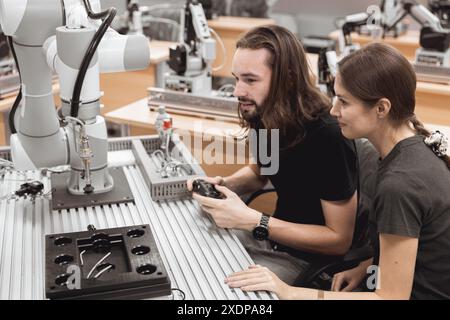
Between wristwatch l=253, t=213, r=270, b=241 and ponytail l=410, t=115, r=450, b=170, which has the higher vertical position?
ponytail l=410, t=115, r=450, b=170

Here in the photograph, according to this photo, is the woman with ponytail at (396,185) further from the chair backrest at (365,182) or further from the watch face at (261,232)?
the watch face at (261,232)

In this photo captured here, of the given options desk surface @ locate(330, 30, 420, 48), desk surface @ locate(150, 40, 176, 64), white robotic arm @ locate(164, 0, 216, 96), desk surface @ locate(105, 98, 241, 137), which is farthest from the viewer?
desk surface @ locate(330, 30, 420, 48)

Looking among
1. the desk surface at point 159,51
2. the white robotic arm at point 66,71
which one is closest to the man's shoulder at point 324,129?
the white robotic arm at point 66,71

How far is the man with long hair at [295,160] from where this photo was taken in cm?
149

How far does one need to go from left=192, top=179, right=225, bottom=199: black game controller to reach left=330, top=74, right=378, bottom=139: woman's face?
1.31 ft

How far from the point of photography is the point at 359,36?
427 cm

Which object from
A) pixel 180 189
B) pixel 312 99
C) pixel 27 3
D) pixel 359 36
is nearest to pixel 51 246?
pixel 180 189

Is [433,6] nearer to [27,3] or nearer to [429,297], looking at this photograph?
[429,297]

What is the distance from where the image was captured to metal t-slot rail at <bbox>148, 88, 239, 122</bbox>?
239 cm

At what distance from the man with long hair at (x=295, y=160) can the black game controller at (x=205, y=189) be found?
2cm

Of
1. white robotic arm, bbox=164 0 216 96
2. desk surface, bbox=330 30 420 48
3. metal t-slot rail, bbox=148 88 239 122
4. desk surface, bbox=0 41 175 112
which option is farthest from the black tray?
desk surface, bbox=330 30 420 48

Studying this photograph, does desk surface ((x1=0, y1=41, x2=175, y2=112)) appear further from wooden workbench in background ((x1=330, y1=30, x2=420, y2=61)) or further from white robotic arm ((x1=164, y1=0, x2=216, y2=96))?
wooden workbench in background ((x1=330, y1=30, x2=420, y2=61))

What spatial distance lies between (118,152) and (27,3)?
685 millimetres

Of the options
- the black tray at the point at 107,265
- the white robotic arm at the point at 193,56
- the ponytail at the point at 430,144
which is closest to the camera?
the black tray at the point at 107,265
